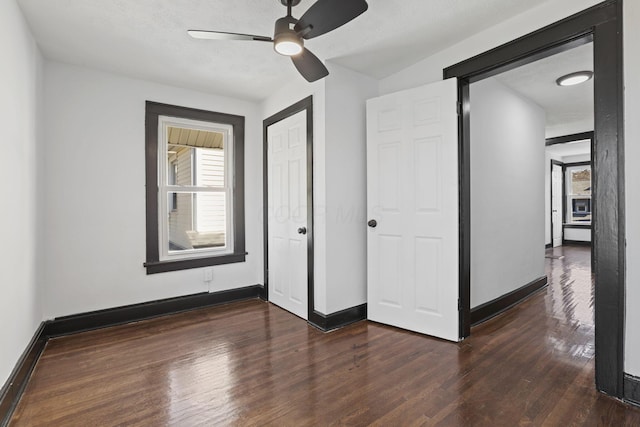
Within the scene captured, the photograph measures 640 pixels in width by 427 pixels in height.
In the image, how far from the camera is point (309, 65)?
7.35 ft

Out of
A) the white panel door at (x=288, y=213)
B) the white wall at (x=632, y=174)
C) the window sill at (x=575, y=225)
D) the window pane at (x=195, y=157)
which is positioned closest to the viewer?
the white wall at (x=632, y=174)

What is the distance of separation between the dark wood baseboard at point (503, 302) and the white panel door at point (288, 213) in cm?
169

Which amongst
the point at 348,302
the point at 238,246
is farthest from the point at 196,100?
the point at 348,302

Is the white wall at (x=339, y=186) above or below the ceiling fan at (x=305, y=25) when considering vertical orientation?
below

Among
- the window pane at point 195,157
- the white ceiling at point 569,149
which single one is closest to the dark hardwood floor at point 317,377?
the window pane at point 195,157

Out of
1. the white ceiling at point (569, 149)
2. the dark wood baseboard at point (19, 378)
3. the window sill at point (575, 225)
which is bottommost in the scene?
the dark wood baseboard at point (19, 378)

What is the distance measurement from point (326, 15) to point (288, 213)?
7.04ft

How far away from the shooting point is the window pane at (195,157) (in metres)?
3.57

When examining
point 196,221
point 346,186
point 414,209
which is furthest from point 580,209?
point 196,221

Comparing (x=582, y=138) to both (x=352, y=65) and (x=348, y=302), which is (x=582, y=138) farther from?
(x=348, y=302)

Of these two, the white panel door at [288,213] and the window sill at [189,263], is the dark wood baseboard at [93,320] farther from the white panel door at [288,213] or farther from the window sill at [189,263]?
the white panel door at [288,213]

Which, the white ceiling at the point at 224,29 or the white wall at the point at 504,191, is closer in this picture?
the white ceiling at the point at 224,29

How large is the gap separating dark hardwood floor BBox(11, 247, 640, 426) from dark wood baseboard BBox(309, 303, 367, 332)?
8 centimetres

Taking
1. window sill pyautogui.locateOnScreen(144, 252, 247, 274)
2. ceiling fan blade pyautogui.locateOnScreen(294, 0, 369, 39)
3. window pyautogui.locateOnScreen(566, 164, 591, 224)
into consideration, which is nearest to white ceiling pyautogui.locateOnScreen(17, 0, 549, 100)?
ceiling fan blade pyautogui.locateOnScreen(294, 0, 369, 39)
